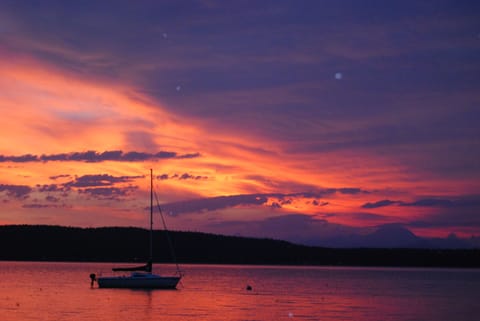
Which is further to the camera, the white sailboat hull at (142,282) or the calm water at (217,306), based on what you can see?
the white sailboat hull at (142,282)

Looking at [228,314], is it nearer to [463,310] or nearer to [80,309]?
[80,309]

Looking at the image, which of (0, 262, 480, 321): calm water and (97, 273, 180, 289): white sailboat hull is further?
(97, 273, 180, 289): white sailboat hull

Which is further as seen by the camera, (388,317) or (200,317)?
(388,317)

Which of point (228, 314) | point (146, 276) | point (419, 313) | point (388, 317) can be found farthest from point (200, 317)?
Answer: point (146, 276)

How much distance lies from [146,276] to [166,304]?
14.3 metres

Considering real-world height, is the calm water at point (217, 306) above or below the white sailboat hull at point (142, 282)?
below

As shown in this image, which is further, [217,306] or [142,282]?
[142,282]

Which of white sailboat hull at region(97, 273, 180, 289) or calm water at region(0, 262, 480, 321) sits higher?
white sailboat hull at region(97, 273, 180, 289)

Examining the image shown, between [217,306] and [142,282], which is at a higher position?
[142,282]

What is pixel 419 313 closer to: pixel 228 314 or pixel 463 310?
pixel 463 310

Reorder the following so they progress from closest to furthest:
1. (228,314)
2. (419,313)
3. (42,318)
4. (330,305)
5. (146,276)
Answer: (42,318) → (228,314) → (419,313) → (330,305) → (146,276)

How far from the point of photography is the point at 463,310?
68.6 meters

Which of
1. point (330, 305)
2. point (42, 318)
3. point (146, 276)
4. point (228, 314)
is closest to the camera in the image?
point (42, 318)

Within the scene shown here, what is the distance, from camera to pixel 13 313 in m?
56.0
